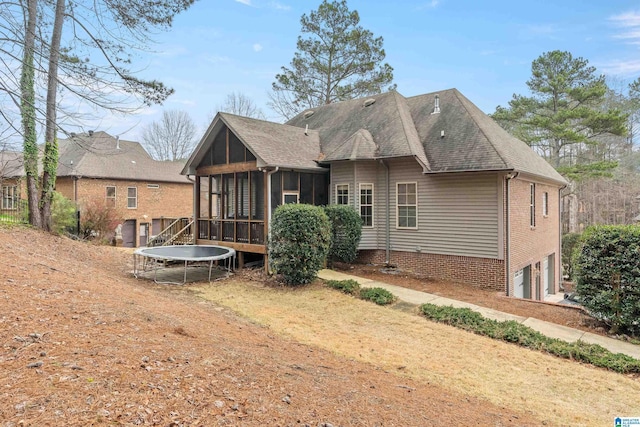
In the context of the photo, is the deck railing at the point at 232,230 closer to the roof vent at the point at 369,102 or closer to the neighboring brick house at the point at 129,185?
the roof vent at the point at 369,102

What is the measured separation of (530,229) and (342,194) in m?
7.02

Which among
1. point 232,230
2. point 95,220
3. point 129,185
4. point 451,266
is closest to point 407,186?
point 451,266

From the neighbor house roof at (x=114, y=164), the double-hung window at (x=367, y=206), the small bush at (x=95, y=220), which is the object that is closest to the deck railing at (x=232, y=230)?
the double-hung window at (x=367, y=206)

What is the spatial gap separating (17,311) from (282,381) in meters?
3.34

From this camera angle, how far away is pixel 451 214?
1198 cm

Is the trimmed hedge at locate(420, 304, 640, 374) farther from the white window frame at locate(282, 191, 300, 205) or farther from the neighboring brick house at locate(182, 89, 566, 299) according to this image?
the white window frame at locate(282, 191, 300, 205)

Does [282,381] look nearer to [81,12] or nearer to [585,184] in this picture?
[81,12]

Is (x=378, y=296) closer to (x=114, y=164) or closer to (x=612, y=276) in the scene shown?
(x=612, y=276)

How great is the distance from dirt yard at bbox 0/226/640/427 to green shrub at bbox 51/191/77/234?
9721 mm

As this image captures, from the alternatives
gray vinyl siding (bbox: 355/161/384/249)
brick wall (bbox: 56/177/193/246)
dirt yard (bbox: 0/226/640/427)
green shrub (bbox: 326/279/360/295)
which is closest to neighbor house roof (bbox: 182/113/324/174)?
gray vinyl siding (bbox: 355/161/384/249)

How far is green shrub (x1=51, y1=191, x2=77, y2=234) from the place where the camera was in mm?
15984

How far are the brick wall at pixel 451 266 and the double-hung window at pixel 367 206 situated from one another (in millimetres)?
1171

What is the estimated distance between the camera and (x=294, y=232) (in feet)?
33.1

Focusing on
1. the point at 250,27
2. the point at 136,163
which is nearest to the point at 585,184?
the point at 250,27
